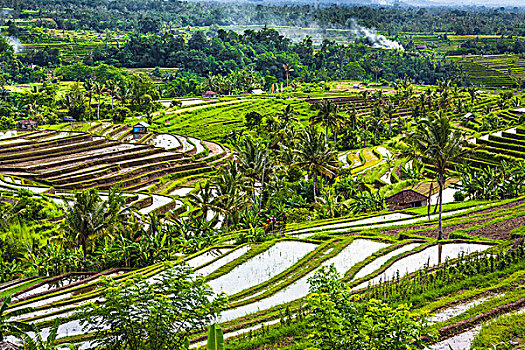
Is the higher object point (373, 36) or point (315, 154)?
point (373, 36)

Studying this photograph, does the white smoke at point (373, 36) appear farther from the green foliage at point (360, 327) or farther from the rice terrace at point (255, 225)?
the green foliage at point (360, 327)

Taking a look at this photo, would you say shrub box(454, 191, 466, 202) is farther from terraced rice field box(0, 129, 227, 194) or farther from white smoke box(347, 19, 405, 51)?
white smoke box(347, 19, 405, 51)

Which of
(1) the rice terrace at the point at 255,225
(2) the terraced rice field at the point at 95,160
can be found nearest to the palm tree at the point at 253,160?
(1) the rice terrace at the point at 255,225

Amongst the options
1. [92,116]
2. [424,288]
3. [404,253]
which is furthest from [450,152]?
[92,116]

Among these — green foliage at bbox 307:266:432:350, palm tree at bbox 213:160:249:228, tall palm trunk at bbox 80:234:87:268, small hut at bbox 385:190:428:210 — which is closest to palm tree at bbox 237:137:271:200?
palm tree at bbox 213:160:249:228

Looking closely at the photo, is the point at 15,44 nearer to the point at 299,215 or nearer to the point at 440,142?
the point at 299,215

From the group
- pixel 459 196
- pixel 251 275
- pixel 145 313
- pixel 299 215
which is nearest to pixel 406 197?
pixel 459 196
